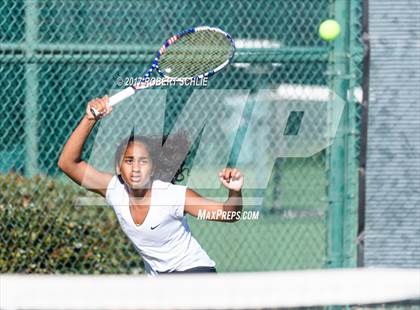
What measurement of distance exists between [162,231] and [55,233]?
1256mm

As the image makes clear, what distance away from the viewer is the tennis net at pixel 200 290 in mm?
2965

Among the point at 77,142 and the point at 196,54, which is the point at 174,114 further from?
the point at 77,142

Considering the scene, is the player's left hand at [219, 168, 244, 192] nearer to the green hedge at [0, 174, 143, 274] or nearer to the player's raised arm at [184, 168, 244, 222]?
the player's raised arm at [184, 168, 244, 222]

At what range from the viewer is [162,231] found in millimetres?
4340

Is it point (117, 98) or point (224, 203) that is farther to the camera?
point (224, 203)

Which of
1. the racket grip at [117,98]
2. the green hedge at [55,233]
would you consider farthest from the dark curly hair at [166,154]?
the green hedge at [55,233]

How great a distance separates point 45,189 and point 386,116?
74.8 inches

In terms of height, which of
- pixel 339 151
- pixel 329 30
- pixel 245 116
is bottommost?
pixel 339 151

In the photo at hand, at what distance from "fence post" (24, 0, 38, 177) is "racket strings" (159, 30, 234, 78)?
2.47ft

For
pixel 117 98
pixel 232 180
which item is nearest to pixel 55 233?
pixel 117 98

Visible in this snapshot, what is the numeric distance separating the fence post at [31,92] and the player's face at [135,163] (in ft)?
3.96

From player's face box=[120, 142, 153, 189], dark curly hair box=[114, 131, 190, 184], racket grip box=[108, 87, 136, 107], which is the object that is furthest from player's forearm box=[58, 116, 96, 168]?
dark curly hair box=[114, 131, 190, 184]

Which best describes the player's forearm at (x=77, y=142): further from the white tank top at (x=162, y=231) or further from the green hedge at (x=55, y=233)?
the green hedge at (x=55, y=233)

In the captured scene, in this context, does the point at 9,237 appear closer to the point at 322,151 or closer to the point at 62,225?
the point at 62,225
